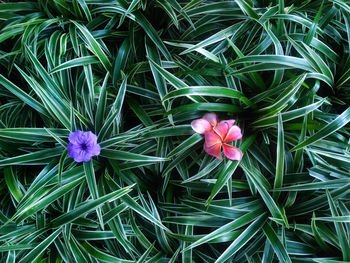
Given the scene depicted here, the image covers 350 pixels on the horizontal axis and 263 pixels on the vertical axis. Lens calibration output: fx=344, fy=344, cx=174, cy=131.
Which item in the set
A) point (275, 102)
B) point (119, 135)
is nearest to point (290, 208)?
point (275, 102)

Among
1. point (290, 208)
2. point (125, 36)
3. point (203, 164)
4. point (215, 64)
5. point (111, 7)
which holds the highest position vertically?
point (111, 7)

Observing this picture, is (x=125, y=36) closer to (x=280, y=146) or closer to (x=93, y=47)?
(x=93, y=47)

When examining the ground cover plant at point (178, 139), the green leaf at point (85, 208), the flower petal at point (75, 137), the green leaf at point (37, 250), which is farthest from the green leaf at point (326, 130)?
the green leaf at point (37, 250)

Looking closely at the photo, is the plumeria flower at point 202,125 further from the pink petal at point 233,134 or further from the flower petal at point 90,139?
the flower petal at point 90,139

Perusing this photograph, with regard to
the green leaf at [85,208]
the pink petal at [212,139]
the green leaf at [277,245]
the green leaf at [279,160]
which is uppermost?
the pink petal at [212,139]

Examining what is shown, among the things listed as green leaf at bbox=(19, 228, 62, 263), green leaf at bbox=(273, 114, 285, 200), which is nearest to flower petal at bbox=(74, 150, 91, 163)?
green leaf at bbox=(19, 228, 62, 263)

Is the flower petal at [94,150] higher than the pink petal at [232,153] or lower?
higher

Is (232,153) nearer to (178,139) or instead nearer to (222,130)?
(222,130)
